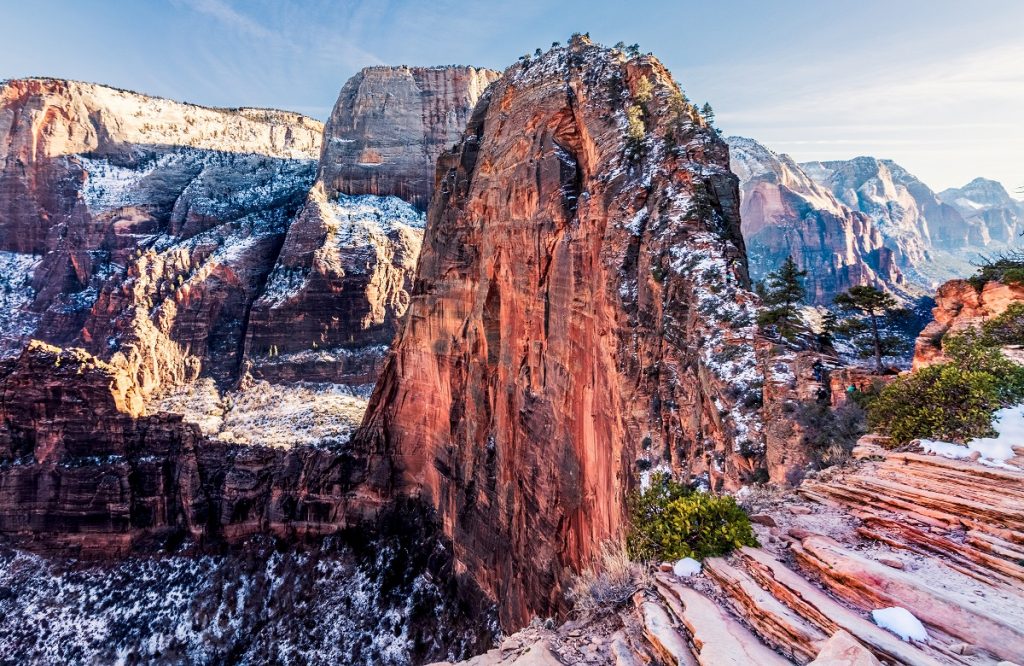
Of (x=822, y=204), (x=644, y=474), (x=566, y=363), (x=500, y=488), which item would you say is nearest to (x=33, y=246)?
(x=500, y=488)

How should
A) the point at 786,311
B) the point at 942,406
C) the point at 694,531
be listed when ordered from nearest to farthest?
the point at 694,531 < the point at 942,406 < the point at 786,311

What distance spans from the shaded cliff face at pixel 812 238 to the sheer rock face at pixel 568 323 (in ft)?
402

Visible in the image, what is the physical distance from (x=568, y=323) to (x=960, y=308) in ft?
50.0

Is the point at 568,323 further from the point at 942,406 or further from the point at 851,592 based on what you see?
the point at 851,592

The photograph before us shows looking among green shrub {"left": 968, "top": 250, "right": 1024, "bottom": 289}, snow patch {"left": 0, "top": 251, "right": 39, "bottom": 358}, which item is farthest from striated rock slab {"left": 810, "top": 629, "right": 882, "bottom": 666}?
snow patch {"left": 0, "top": 251, "right": 39, "bottom": 358}

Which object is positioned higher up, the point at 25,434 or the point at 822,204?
the point at 822,204

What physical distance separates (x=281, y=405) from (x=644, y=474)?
189 ft

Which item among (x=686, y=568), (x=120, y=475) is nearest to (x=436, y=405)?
(x=120, y=475)

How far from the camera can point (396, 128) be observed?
9088 centimetres

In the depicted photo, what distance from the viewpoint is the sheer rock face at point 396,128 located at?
294 ft

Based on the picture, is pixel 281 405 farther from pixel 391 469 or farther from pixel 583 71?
pixel 583 71

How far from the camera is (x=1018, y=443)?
25.6 ft

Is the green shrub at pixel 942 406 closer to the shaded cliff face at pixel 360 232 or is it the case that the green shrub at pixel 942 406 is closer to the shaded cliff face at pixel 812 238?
the shaded cliff face at pixel 360 232

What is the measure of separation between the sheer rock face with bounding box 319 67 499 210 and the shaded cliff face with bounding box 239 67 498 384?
0.18 meters
